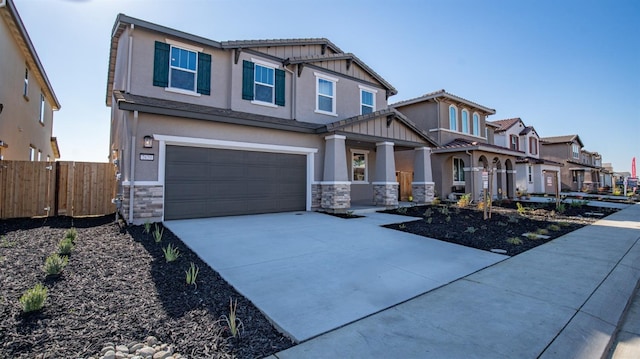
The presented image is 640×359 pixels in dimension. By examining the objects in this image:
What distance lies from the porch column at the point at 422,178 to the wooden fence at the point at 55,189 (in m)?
12.9

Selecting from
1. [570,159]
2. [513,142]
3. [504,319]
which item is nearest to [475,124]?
[513,142]

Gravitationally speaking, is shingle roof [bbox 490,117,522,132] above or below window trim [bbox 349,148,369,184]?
above

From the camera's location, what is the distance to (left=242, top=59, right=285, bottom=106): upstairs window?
1090cm

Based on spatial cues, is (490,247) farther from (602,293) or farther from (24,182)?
(24,182)

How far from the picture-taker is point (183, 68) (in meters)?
9.79

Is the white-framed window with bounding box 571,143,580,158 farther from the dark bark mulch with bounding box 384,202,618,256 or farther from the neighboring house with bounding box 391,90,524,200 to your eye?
the dark bark mulch with bounding box 384,202,618,256

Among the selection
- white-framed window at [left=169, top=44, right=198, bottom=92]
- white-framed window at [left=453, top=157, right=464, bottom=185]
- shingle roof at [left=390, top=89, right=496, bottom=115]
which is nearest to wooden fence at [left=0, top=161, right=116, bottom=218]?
white-framed window at [left=169, top=44, right=198, bottom=92]

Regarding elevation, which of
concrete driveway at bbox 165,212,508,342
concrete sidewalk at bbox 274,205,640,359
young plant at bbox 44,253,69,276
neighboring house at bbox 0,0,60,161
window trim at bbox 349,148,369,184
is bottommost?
concrete sidewalk at bbox 274,205,640,359

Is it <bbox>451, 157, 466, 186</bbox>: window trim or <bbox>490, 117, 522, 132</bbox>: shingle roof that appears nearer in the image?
<bbox>451, 157, 466, 186</bbox>: window trim

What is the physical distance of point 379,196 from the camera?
1307 cm

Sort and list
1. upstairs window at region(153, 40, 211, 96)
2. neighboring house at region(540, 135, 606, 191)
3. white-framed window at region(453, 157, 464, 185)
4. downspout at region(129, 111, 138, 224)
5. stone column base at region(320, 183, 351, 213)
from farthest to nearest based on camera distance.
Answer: neighboring house at region(540, 135, 606, 191)
white-framed window at region(453, 157, 464, 185)
stone column base at region(320, 183, 351, 213)
upstairs window at region(153, 40, 211, 96)
downspout at region(129, 111, 138, 224)

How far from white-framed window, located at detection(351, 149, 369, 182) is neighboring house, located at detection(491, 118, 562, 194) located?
15.1m

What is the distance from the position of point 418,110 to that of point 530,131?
15.7 metres

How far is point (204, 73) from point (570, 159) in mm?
40318
